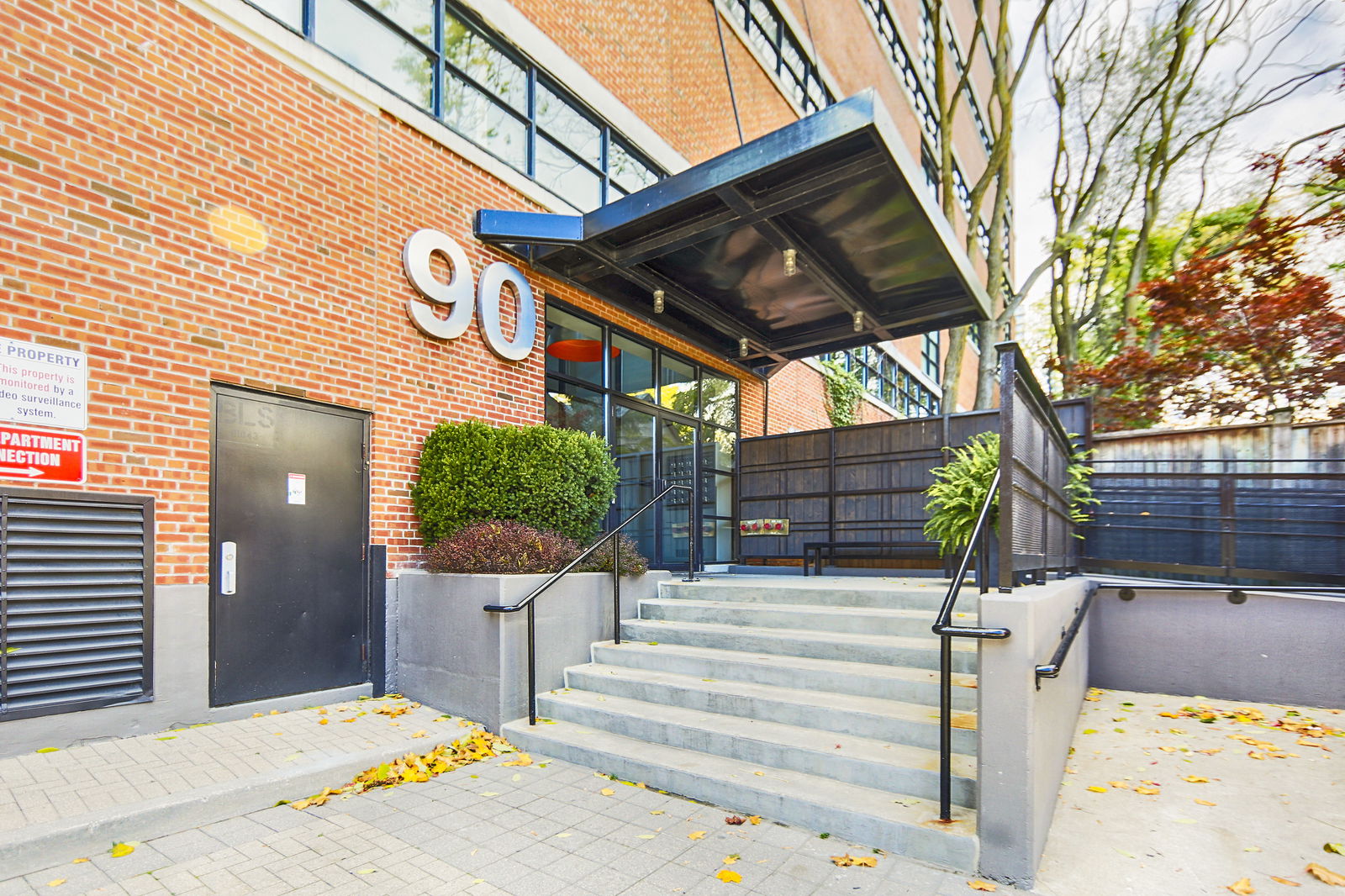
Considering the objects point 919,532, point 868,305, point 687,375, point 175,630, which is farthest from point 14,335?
point 919,532

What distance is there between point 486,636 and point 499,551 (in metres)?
0.65

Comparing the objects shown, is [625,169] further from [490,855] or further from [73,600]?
[490,855]

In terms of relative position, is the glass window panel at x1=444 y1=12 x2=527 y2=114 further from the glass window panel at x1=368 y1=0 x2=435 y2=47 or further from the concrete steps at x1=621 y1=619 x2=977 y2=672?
the concrete steps at x1=621 y1=619 x2=977 y2=672

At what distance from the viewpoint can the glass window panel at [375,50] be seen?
5625 mm

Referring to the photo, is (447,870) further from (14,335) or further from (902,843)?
(14,335)

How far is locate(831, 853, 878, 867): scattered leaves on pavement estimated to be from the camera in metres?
3.01

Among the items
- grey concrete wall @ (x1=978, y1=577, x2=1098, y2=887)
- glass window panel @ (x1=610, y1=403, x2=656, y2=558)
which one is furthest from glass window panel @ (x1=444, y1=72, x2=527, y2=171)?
grey concrete wall @ (x1=978, y1=577, x2=1098, y2=887)

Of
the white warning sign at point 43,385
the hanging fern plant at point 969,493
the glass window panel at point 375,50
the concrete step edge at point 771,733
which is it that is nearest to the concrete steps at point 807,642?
the concrete step edge at point 771,733

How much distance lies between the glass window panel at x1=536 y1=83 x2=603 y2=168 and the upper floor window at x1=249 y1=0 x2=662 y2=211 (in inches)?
0.4

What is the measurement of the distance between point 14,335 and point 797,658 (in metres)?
5.28

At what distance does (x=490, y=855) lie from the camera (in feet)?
10.2

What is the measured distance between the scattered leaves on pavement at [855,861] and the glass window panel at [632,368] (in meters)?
5.94

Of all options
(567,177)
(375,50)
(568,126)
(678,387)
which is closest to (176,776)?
(375,50)

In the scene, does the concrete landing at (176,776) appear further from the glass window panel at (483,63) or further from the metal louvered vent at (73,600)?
the glass window panel at (483,63)
